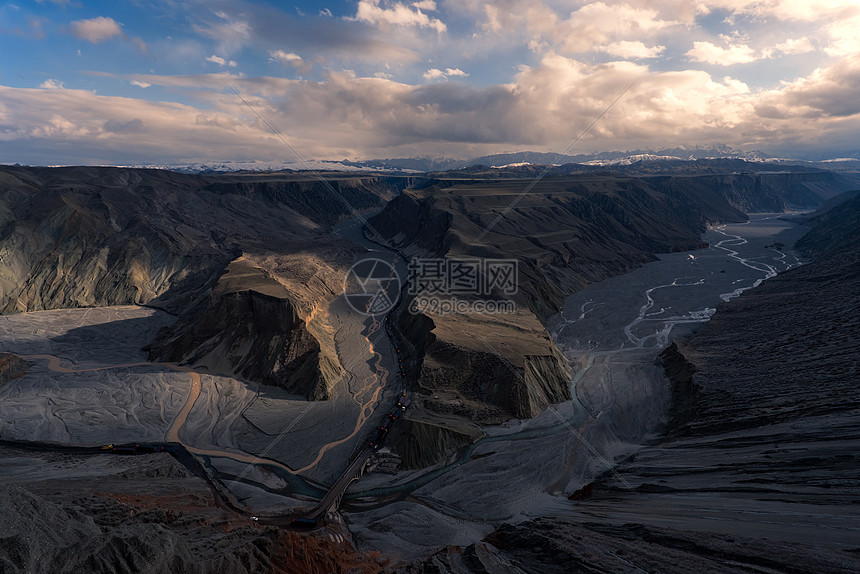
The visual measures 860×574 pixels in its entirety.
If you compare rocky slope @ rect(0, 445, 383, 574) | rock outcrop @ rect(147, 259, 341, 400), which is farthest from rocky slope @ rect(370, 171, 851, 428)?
rocky slope @ rect(0, 445, 383, 574)

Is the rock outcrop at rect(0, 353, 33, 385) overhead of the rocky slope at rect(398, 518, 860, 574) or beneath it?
beneath

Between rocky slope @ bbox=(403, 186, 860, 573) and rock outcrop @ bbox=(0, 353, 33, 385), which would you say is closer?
rocky slope @ bbox=(403, 186, 860, 573)

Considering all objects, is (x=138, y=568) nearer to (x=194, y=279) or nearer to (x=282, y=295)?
(x=282, y=295)

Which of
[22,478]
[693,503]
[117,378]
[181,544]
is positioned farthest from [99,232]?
[693,503]

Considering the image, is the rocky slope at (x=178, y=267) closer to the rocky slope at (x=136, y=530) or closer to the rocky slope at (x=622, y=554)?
the rocky slope at (x=136, y=530)

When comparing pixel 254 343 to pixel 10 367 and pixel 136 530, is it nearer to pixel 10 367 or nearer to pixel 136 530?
pixel 10 367

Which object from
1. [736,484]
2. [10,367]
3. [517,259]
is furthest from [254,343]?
[517,259]

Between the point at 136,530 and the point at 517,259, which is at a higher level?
the point at 517,259

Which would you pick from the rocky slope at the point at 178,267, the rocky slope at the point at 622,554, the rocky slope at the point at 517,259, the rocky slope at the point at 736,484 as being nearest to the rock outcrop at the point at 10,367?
the rocky slope at the point at 178,267

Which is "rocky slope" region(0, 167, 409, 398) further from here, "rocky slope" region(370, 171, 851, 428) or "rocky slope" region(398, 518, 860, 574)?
"rocky slope" region(398, 518, 860, 574)

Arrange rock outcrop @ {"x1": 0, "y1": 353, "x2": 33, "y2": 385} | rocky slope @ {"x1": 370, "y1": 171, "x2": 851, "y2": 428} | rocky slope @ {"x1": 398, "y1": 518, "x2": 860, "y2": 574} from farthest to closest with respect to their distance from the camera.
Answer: rock outcrop @ {"x1": 0, "y1": 353, "x2": 33, "y2": 385}, rocky slope @ {"x1": 370, "y1": 171, "x2": 851, "y2": 428}, rocky slope @ {"x1": 398, "y1": 518, "x2": 860, "y2": 574}

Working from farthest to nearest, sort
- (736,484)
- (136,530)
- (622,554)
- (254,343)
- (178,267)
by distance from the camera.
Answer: (178,267) < (254,343) < (736,484) < (622,554) < (136,530)
